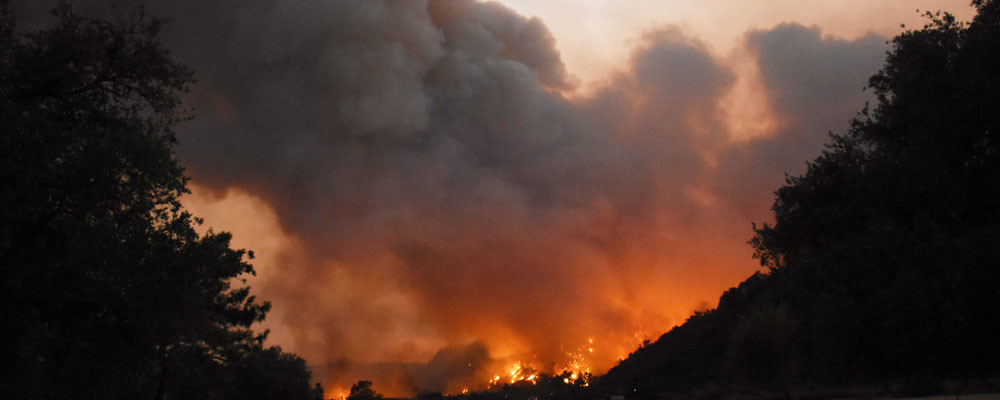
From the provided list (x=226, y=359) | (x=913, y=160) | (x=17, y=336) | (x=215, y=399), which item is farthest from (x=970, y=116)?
(x=215, y=399)

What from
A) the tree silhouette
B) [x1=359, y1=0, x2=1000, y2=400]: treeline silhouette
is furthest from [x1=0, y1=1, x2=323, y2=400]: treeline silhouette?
the tree silhouette

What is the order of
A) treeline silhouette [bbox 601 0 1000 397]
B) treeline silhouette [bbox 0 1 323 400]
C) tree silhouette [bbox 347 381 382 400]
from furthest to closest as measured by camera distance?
1. tree silhouette [bbox 347 381 382 400]
2. treeline silhouette [bbox 601 0 1000 397]
3. treeline silhouette [bbox 0 1 323 400]

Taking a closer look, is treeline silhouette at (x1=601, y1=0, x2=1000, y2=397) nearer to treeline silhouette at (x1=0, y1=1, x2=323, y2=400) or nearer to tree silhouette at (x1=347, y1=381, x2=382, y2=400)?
treeline silhouette at (x1=0, y1=1, x2=323, y2=400)

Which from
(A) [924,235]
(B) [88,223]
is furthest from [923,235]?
(B) [88,223]

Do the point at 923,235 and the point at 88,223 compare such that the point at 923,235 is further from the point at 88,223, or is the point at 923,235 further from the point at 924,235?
the point at 88,223

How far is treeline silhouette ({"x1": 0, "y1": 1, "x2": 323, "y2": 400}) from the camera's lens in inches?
430

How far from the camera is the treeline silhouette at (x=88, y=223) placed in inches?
430

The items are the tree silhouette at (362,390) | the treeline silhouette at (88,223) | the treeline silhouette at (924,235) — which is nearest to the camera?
the treeline silhouette at (88,223)

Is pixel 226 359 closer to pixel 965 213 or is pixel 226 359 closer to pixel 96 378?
pixel 96 378

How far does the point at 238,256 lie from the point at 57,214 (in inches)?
211

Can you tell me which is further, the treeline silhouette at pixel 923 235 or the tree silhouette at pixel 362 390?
the tree silhouette at pixel 362 390

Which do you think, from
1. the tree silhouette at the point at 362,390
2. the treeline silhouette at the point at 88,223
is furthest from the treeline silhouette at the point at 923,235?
the tree silhouette at the point at 362,390

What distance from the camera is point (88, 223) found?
37.2 feet

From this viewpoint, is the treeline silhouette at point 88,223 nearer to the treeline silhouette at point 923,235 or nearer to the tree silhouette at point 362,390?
the treeline silhouette at point 923,235
